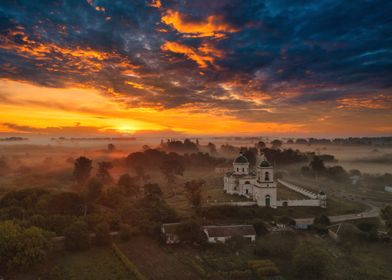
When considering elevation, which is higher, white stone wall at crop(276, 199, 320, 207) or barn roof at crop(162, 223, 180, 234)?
white stone wall at crop(276, 199, 320, 207)

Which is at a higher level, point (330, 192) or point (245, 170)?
point (245, 170)

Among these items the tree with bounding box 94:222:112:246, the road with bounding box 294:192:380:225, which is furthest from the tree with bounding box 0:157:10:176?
the road with bounding box 294:192:380:225

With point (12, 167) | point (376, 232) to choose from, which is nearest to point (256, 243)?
point (376, 232)

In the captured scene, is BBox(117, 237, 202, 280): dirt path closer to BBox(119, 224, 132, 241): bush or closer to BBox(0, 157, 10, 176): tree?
BBox(119, 224, 132, 241): bush

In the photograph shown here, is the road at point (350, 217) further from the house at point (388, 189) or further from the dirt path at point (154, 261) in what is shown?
the dirt path at point (154, 261)

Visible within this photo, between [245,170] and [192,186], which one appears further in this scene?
[245,170]

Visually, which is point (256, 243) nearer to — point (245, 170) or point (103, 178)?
point (245, 170)

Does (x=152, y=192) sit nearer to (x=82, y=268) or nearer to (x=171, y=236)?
(x=171, y=236)
